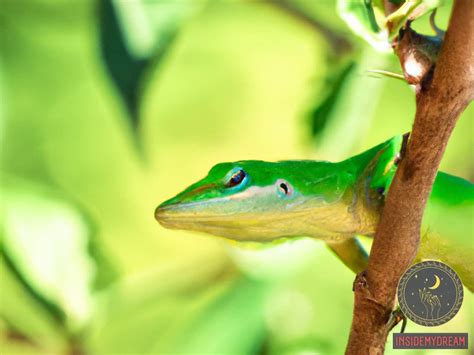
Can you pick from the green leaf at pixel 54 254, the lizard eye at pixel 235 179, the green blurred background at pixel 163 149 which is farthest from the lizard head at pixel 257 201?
the green leaf at pixel 54 254

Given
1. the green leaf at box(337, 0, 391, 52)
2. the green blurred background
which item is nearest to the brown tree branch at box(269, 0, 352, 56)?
the green blurred background

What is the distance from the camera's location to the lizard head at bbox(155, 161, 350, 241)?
278 mm

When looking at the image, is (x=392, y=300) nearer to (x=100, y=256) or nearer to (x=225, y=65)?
(x=100, y=256)

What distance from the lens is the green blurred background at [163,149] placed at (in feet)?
1.91

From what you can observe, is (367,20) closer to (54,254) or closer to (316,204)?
(316,204)

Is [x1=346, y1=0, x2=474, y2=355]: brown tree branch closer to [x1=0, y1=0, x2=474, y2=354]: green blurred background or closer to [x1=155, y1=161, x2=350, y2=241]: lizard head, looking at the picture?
[x1=155, y1=161, x2=350, y2=241]: lizard head

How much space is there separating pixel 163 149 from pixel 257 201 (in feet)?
1.72

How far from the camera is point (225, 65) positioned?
811 mm

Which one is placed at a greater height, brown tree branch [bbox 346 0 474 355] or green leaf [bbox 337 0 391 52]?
green leaf [bbox 337 0 391 52]

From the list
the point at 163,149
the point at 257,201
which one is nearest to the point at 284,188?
the point at 257,201

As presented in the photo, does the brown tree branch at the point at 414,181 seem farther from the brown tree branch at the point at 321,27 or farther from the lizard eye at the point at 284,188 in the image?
the brown tree branch at the point at 321,27

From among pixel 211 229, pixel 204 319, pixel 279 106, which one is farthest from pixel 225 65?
pixel 211 229

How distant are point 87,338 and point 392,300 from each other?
0.46 metres

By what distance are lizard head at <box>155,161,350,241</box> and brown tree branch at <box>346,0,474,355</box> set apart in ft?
0.15
